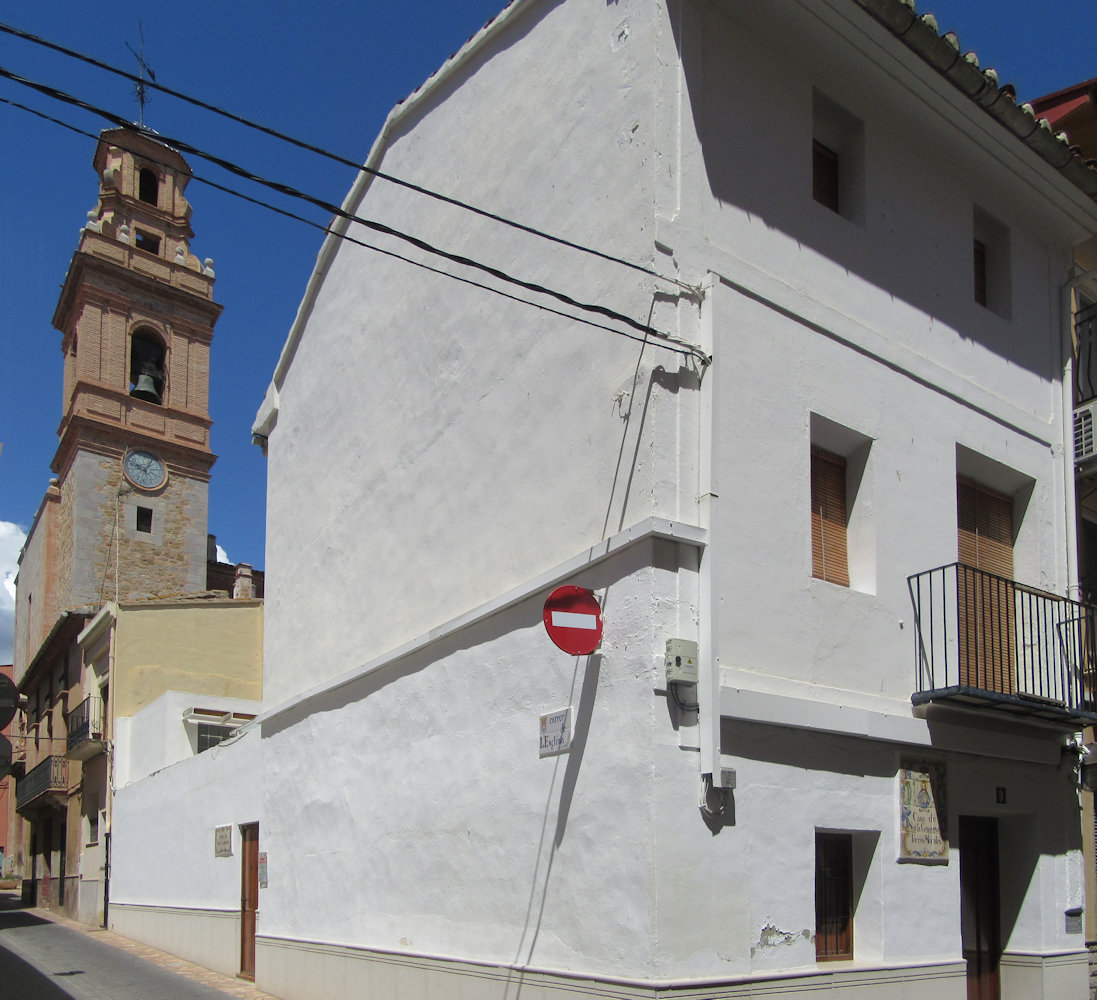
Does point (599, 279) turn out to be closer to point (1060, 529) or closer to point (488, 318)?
point (488, 318)

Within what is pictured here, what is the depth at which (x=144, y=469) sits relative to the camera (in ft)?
125

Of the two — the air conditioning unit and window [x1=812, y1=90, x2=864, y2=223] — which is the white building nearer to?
window [x1=812, y1=90, x2=864, y2=223]

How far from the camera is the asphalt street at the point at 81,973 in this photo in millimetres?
13102

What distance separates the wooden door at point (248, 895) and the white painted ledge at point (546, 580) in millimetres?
3521

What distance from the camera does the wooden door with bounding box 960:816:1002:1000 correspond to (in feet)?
31.0

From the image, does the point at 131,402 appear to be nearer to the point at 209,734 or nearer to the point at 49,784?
the point at 49,784

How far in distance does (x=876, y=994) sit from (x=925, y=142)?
6.85 meters

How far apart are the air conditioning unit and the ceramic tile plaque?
3973 mm

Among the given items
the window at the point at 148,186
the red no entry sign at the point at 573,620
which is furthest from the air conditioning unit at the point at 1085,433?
the window at the point at 148,186

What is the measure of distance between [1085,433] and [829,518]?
4.00 m

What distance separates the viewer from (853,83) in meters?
9.24

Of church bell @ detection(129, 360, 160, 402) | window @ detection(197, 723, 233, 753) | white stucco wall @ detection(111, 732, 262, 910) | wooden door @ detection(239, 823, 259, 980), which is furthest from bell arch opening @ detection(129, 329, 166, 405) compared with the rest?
wooden door @ detection(239, 823, 259, 980)

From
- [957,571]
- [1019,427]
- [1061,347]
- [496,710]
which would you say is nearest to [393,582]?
[496,710]

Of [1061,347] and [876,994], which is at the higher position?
[1061,347]
